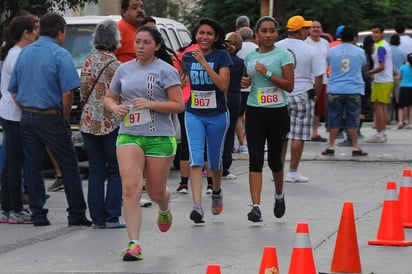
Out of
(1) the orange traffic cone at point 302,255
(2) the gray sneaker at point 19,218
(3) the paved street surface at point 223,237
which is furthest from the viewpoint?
(2) the gray sneaker at point 19,218

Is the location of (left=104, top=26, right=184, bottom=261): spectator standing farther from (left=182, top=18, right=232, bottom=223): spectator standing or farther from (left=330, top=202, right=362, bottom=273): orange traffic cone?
(left=330, top=202, right=362, bottom=273): orange traffic cone

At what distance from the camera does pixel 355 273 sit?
8688 mm

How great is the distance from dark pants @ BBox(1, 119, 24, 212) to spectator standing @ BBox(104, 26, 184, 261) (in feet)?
6.94

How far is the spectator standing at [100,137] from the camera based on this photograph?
11375mm

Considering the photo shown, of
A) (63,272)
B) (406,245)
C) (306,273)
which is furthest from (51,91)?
(306,273)

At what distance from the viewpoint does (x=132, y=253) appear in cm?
942

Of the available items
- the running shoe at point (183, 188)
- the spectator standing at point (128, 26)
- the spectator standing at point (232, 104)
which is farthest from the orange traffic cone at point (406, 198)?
the spectator standing at point (232, 104)

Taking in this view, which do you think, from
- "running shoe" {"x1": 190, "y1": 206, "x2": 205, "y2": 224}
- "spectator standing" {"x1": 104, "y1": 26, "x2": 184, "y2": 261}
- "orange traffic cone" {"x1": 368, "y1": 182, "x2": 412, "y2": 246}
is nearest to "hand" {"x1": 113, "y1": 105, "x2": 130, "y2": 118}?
"spectator standing" {"x1": 104, "y1": 26, "x2": 184, "y2": 261}

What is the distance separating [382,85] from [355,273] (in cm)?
1254

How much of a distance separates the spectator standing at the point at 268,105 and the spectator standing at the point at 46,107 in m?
1.63

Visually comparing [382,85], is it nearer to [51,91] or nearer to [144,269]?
[51,91]

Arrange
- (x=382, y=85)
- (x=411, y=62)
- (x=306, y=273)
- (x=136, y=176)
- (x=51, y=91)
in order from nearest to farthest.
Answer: (x=306, y=273) → (x=136, y=176) → (x=51, y=91) → (x=382, y=85) → (x=411, y=62)

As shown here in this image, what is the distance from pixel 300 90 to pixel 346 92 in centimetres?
306

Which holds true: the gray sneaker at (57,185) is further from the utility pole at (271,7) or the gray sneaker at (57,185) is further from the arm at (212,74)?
the utility pole at (271,7)
